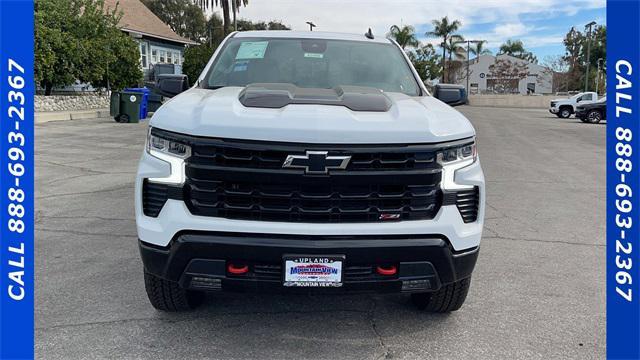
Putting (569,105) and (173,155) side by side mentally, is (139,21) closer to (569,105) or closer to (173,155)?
(569,105)

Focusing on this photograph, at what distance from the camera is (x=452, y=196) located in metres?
2.94

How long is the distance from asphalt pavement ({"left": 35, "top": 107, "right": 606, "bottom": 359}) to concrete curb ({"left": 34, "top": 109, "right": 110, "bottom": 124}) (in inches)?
513

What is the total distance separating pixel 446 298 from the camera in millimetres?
3500

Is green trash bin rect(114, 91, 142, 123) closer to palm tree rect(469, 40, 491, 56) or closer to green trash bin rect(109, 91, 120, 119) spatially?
green trash bin rect(109, 91, 120, 119)

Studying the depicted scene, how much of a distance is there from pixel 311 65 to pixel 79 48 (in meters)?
19.3

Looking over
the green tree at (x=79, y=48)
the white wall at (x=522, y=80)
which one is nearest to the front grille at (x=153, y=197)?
the green tree at (x=79, y=48)

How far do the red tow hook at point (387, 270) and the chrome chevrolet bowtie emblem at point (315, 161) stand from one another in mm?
609

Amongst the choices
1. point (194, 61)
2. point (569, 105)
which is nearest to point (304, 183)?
point (194, 61)

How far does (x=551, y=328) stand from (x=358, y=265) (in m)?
1.60

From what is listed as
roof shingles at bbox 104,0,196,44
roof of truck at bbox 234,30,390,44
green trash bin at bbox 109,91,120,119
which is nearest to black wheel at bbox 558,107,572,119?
green trash bin at bbox 109,91,120,119

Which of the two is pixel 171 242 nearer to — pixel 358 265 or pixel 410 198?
pixel 358 265

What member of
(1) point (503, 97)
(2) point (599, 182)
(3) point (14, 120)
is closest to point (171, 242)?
(3) point (14, 120)

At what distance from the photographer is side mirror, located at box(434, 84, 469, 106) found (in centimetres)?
446

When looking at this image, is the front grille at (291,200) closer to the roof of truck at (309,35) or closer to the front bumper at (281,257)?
the front bumper at (281,257)
